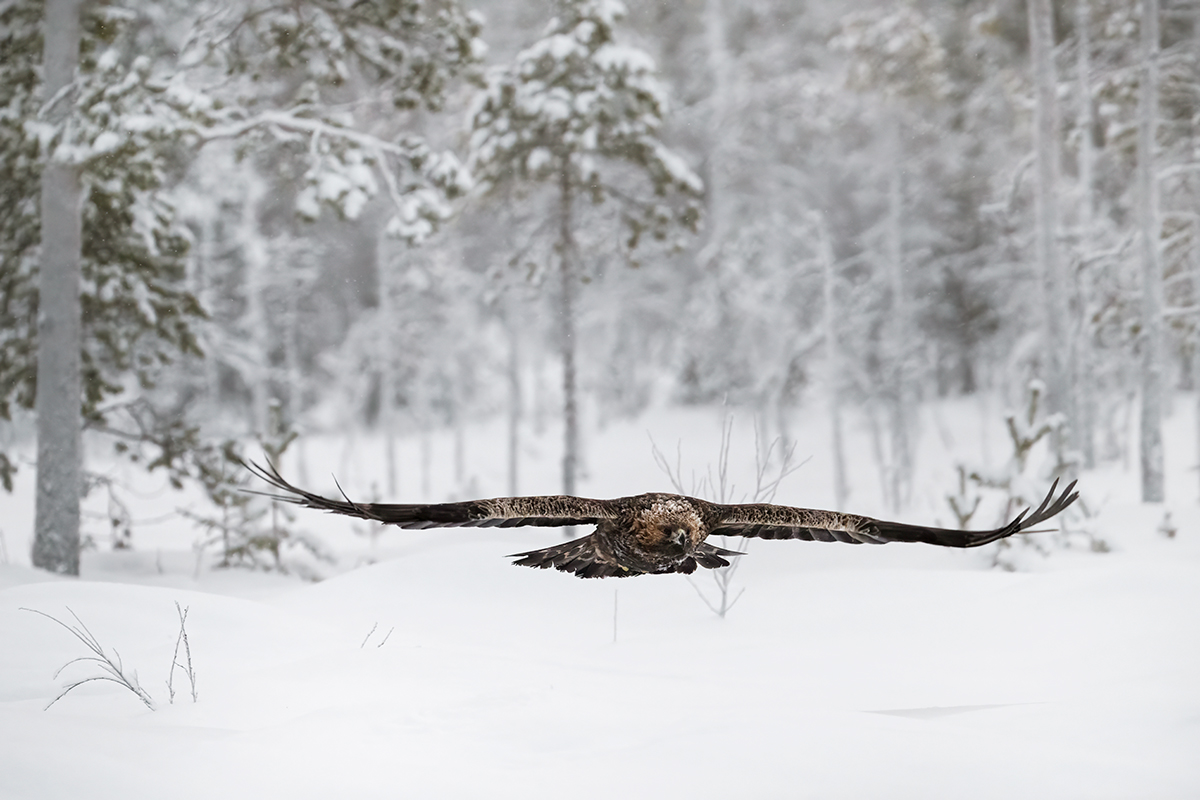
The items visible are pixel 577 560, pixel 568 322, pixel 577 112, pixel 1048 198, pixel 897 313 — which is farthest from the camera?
pixel 897 313

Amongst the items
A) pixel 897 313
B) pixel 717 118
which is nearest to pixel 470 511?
pixel 897 313

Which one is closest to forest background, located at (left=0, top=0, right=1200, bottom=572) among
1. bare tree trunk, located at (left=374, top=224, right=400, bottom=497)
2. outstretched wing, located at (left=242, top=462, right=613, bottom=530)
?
bare tree trunk, located at (left=374, top=224, right=400, bottom=497)

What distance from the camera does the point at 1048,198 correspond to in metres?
12.1

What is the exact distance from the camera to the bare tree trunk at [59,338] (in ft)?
27.3

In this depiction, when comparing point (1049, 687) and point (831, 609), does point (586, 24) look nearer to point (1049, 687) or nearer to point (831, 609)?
point (831, 609)

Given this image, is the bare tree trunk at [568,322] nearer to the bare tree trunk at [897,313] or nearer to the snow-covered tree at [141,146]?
the snow-covered tree at [141,146]

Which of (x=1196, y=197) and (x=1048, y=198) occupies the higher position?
(x=1196, y=197)

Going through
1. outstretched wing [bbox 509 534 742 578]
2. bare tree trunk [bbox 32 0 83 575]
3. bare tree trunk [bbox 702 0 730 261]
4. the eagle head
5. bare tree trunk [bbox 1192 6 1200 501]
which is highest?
bare tree trunk [bbox 702 0 730 261]

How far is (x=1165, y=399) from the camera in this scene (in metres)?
22.1

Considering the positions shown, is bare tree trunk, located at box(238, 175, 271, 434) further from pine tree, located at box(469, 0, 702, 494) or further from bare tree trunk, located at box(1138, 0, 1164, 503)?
bare tree trunk, located at box(1138, 0, 1164, 503)

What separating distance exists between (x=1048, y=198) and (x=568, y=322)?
6244 mm

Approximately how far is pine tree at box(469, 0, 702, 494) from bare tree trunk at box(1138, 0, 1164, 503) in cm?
570

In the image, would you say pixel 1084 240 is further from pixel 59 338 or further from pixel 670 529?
pixel 59 338

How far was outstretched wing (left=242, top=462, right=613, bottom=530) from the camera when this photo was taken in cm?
355
